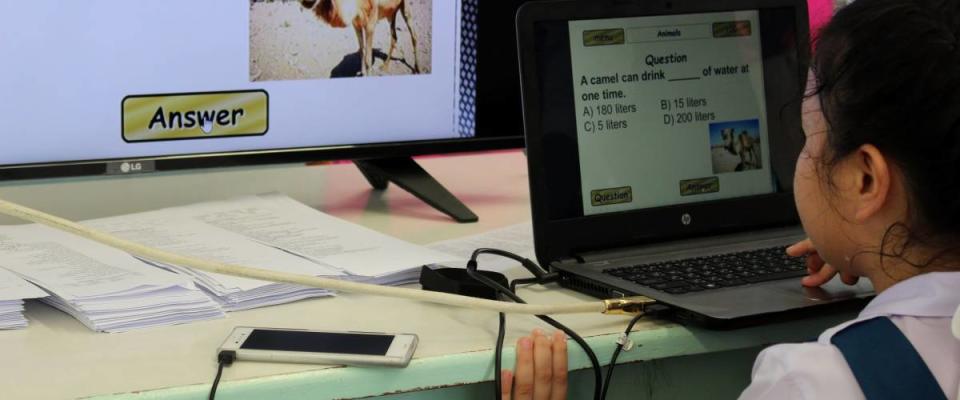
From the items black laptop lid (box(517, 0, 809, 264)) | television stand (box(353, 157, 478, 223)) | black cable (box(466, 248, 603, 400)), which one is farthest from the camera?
television stand (box(353, 157, 478, 223))

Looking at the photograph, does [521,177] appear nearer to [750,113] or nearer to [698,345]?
[750,113]

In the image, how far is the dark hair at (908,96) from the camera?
0.80 metres

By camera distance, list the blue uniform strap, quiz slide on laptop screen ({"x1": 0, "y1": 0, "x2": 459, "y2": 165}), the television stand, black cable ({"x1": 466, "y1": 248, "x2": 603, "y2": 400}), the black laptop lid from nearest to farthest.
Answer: the blue uniform strap < black cable ({"x1": 466, "y1": 248, "x2": 603, "y2": 400}) < the black laptop lid < quiz slide on laptop screen ({"x1": 0, "y1": 0, "x2": 459, "y2": 165}) < the television stand

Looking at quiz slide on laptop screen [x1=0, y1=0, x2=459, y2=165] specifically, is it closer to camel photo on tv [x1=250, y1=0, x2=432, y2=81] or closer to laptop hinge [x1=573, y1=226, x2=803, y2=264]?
camel photo on tv [x1=250, y1=0, x2=432, y2=81]

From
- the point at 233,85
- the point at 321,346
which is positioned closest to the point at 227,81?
the point at 233,85

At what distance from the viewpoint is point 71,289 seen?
0.98 m

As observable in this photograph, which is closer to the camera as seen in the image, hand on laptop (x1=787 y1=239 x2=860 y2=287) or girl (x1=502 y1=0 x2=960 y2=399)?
girl (x1=502 y1=0 x2=960 y2=399)

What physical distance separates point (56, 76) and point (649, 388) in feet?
2.27

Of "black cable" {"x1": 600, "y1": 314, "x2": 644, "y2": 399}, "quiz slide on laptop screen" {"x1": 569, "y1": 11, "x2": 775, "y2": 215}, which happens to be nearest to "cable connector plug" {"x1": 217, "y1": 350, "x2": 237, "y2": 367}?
"black cable" {"x1": 600, "y1": 314, "x2": 644, "y2": 399}

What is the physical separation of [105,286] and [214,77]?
396 mm

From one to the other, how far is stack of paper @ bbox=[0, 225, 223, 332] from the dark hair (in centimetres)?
51

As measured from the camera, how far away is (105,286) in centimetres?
98

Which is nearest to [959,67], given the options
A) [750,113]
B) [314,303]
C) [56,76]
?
[750,113]

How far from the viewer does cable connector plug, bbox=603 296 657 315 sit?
944mm
